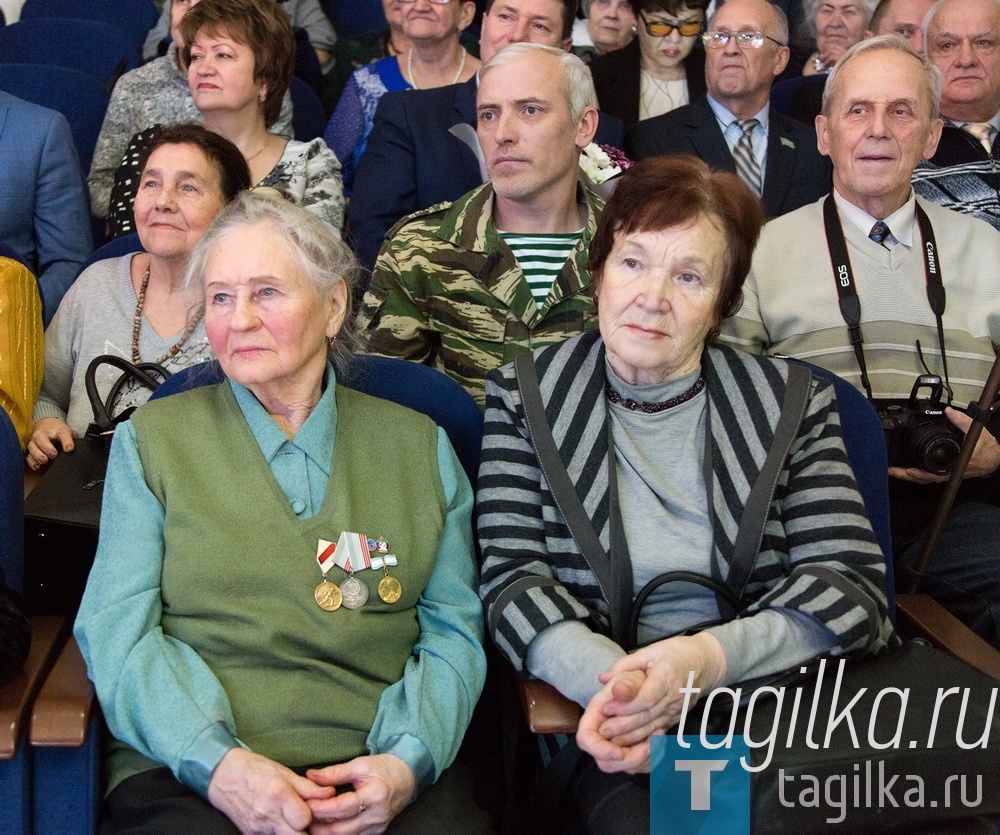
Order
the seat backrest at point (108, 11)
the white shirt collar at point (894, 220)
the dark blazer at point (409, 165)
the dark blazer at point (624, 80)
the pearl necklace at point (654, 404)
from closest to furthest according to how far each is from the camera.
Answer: the pearl necklace at point (654, 404)
the white shirt collar at point (894, 220)
the dark blazer at point (409, 165)
the dark blazer at point (624, 80)
the seat backrest at point (108, 11)

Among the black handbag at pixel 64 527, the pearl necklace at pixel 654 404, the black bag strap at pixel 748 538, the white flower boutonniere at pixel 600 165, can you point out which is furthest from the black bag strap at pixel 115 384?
the white flower boutonniere at pixel 600 165

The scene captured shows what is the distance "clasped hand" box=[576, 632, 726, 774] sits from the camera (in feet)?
4.67

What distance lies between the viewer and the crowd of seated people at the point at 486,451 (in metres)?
1.50

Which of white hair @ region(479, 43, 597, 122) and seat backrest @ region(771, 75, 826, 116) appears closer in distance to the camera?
white hair @ region(479, 43, 597, 122)

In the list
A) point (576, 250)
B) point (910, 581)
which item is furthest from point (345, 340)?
point (910, 581)

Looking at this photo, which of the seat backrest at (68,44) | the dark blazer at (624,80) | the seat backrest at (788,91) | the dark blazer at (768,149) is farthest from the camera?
the seat backrest at (68,44)

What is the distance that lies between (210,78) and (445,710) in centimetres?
198

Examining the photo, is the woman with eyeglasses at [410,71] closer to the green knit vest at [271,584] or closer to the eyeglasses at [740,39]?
the eyeglasses at [740,39]

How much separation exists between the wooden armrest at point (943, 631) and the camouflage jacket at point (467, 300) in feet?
2.58

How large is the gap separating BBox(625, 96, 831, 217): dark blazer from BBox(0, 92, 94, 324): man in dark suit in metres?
1.47

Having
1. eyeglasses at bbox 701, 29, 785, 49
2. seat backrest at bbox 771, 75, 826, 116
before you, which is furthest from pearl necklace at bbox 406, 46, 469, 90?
seat backrest at bbox 771, 75, 826, 116

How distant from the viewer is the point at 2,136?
2.82 m

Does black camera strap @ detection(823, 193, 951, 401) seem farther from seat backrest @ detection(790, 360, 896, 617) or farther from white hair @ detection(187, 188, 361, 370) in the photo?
white hair @ detection(187, 188, 361, 370)

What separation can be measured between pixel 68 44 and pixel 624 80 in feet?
6.29
